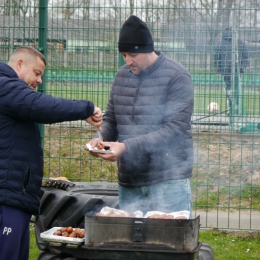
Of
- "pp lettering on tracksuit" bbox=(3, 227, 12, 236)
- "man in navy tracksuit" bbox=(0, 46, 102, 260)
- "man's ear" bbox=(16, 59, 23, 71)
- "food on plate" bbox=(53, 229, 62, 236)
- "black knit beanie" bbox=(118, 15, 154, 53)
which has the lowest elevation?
"food on plate" bbox=(53, 229, 62, 236)

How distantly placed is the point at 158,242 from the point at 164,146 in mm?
743

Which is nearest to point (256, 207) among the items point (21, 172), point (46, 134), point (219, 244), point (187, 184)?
point (219, 244)

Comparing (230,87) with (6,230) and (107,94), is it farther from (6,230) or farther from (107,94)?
(6,230)

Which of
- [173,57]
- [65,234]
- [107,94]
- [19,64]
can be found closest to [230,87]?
[173,57]

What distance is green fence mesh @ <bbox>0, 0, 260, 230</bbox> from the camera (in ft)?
23.6

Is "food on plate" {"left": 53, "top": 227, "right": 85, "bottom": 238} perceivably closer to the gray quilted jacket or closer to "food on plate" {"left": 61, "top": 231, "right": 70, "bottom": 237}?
"food on plate" {"left": 61, "top": 231, "right": 70, "bottom": 237}

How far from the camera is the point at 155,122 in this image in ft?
14.7

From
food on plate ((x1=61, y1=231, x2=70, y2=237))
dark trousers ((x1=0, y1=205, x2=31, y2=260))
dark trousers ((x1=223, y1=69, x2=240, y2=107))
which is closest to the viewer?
dark trousers ((x1=0, y1=205, x2=31, y2=260))

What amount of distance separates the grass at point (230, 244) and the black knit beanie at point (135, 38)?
2808mm

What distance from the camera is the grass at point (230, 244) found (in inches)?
259

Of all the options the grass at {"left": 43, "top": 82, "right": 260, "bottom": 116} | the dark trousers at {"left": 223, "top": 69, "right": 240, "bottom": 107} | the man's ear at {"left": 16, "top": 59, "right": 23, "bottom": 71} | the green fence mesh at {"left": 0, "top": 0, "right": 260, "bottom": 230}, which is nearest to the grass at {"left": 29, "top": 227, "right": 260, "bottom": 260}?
the green fence mesh at {"left": 0, "top": 0, "right": 260, "bottom": 230}

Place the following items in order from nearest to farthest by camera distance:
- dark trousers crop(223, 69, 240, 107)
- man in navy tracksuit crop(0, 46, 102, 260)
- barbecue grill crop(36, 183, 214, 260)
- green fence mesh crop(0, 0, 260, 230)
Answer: barbecue grill crop(36, 183, 214, 260) → man in navy tracksuit crop(0, 46, 102, 260) → green fence mesh crop(0, 0, 260, 230) → dark trousers crop(223, 69, 240, 107)

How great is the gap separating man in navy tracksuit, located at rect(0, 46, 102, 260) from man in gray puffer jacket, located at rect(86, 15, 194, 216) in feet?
0.90

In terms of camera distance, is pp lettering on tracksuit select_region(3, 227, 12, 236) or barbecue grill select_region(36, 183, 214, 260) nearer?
barbecue grill select_region(36, 183, 214, 260)
